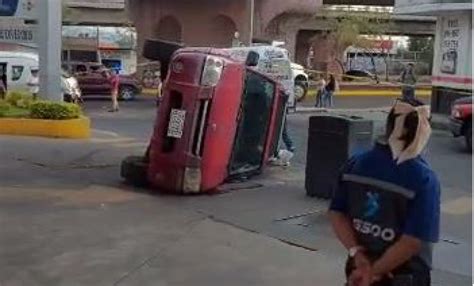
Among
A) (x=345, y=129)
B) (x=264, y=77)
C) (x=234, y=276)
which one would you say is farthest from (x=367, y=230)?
(x=264, y=77)

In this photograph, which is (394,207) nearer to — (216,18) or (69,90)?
(69,90)

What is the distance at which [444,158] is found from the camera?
14.5m

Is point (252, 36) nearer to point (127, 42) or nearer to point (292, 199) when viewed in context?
point (127, 42)

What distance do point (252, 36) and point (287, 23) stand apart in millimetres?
3880

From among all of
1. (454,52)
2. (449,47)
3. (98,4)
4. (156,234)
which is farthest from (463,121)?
(98,4)

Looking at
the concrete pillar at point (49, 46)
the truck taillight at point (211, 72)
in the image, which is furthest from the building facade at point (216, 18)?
the truck taillight at point (211, 72)

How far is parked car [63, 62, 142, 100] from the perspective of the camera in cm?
2977

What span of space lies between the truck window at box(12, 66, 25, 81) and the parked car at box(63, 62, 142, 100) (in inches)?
193

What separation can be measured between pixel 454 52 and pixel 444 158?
8.19 meters

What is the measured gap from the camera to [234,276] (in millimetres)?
6055

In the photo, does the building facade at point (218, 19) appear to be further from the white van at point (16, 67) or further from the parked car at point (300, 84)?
the white van at point (16, 67)

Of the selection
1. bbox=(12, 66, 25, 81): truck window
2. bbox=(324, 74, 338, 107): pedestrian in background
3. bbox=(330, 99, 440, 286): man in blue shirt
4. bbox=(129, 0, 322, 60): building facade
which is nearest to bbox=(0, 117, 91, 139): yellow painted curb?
bbox=(12, 66, 25, 81): truck window

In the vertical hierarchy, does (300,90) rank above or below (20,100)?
below

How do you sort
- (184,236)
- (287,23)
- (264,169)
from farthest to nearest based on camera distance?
(287,23) → (264,169) → (184,236)
